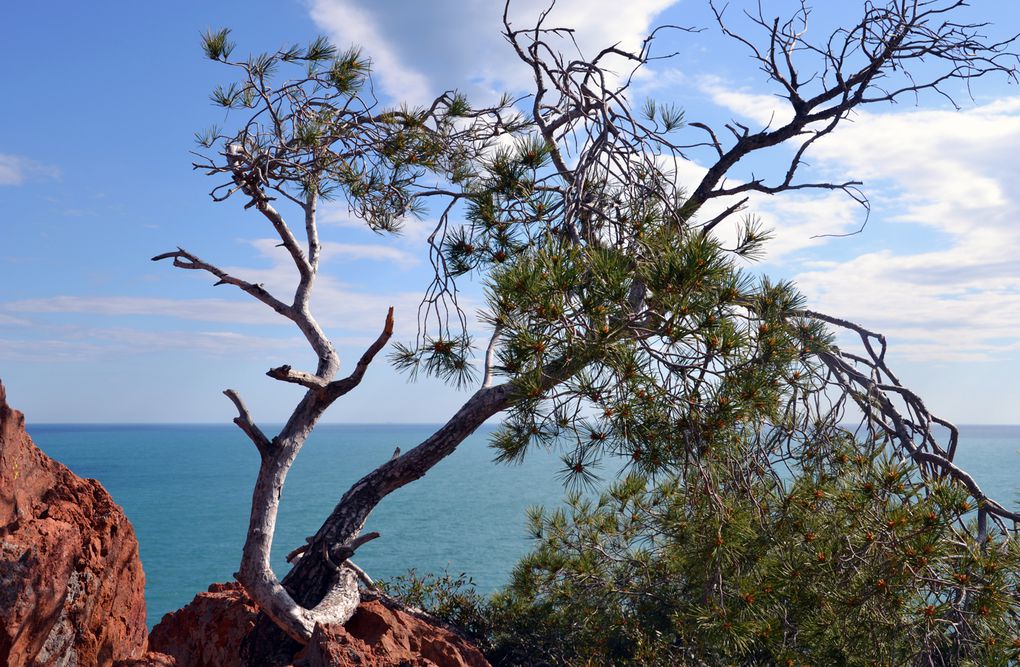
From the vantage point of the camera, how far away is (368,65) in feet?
14.7

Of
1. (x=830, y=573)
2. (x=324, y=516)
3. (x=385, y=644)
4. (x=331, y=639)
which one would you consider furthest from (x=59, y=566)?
(x=324, y=516)

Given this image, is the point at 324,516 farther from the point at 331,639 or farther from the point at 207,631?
the point at 331,639

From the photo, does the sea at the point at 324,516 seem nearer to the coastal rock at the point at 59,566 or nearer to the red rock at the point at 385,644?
the red rock at the point at 385,644

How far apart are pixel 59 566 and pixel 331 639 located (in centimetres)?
106

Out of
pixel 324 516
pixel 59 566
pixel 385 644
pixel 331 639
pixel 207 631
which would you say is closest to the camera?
pixel 59 566

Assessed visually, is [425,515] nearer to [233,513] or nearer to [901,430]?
[233,513]

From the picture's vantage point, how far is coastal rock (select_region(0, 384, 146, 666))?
9.84ft

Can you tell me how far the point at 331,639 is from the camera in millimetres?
3248

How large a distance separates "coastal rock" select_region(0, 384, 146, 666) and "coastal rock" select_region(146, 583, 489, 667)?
10.4 inches

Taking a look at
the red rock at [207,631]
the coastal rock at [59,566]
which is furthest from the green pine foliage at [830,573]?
the coastal rock at [59,566]

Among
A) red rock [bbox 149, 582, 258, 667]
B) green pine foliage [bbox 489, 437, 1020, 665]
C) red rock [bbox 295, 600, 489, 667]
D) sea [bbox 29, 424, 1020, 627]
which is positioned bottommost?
sea [bbox 29, 424, 1020, 627]

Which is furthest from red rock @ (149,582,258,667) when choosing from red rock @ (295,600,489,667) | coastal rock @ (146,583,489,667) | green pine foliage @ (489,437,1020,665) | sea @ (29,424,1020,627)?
green pine foliage @ (489,437,1020,665)

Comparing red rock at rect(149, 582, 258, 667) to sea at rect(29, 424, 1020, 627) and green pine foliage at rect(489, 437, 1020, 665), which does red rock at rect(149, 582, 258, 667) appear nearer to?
sea at rect(29, 424, 1020, 627)

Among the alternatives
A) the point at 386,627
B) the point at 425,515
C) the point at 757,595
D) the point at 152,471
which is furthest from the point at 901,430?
the point at 152,471
